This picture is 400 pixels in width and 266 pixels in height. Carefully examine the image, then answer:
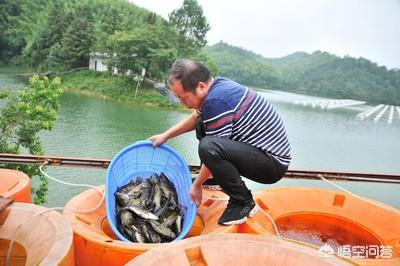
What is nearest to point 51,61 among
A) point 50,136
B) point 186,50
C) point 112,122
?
point 186,50

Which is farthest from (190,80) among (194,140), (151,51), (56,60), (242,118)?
(56,60)

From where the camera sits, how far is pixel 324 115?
32938 millimetres

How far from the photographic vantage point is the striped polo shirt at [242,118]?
80.9 inches

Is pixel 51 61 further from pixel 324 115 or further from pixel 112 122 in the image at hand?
pixel 324 115

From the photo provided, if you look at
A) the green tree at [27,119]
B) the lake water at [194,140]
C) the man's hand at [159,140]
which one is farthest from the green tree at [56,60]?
Answer: the man's hand at [159,140]

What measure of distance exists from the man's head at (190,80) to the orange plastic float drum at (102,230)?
A: 33.6 inches

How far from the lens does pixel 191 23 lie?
34.2 metres

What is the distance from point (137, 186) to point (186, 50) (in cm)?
3073

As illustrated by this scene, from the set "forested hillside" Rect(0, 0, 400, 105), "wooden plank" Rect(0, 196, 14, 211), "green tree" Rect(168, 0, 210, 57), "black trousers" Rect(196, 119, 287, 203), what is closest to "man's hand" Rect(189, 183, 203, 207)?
"black trousers" Rect(196, 119, 287, 203)

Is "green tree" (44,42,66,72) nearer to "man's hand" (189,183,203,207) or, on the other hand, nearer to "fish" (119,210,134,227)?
"fish" (119,210,134,227)

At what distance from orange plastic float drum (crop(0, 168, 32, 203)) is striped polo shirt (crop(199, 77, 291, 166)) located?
4.42ft

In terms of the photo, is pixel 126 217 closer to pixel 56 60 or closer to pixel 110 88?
pixel 110 88

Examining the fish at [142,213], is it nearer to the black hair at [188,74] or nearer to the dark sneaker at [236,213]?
the dark sneaker at [236,213]

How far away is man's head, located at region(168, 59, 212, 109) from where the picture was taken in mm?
2092
